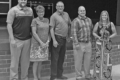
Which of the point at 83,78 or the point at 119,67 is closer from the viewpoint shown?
the point at 83,78

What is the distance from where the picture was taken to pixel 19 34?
4742mm

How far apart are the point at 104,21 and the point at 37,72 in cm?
200

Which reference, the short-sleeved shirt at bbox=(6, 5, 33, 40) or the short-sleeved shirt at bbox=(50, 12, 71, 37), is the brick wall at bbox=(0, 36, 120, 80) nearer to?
the short-sleeved shirt at bbox=(6, 5, 33, 40)

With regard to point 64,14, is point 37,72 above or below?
below

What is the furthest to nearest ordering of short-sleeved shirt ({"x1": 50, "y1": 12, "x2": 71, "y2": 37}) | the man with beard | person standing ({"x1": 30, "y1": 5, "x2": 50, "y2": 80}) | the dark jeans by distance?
the dark jeans
short-sleeved shirt ({"x1": 50, "y1": 12, "x2": 71, "y2": 37})
person standing ({"x1": 30, "y1": 5, "x2": 50, "y2": 80})
the man with beard

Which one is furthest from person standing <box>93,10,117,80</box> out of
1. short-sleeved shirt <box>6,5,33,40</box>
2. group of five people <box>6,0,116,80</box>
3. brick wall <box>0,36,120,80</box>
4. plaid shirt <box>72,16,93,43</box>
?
short-sleeved shirt <box>6,5,33,40</box>

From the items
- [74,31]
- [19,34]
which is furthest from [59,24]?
[19,34]

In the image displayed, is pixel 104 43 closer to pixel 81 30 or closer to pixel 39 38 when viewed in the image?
pixel 81 30

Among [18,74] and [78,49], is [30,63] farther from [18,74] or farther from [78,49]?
[78,49]

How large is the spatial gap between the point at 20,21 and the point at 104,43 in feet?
6.59

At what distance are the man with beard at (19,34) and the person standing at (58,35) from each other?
0.60 metres

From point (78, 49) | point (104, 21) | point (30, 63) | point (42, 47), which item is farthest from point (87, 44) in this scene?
point (30, 63)

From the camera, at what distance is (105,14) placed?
499 centimetres

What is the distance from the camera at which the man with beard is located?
4.63 metres
